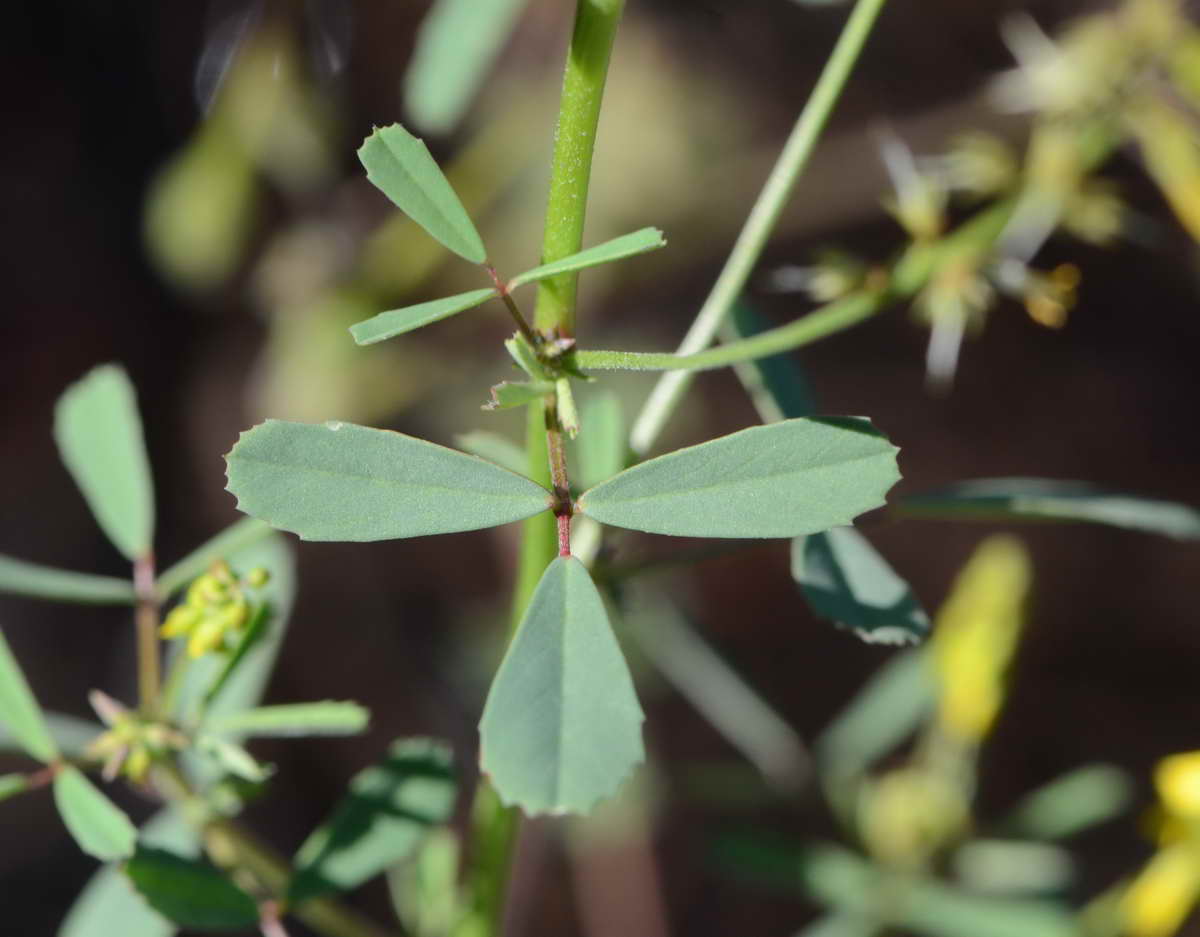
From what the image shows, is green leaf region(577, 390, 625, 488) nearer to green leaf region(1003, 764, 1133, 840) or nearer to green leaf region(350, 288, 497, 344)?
green leaf region(350, 288, 497, 344)

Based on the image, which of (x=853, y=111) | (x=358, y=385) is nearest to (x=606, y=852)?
(x=358, y=385)

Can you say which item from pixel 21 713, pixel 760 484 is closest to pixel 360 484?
pixel 760 484

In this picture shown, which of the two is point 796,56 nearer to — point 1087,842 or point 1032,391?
point 1032,391

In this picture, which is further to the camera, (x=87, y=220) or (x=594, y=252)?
(x=87, y=220)

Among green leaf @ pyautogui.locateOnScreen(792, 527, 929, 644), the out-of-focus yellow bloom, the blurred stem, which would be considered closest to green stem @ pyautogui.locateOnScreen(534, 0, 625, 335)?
the blurred stem

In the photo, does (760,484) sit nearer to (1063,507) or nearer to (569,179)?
(569,179)
